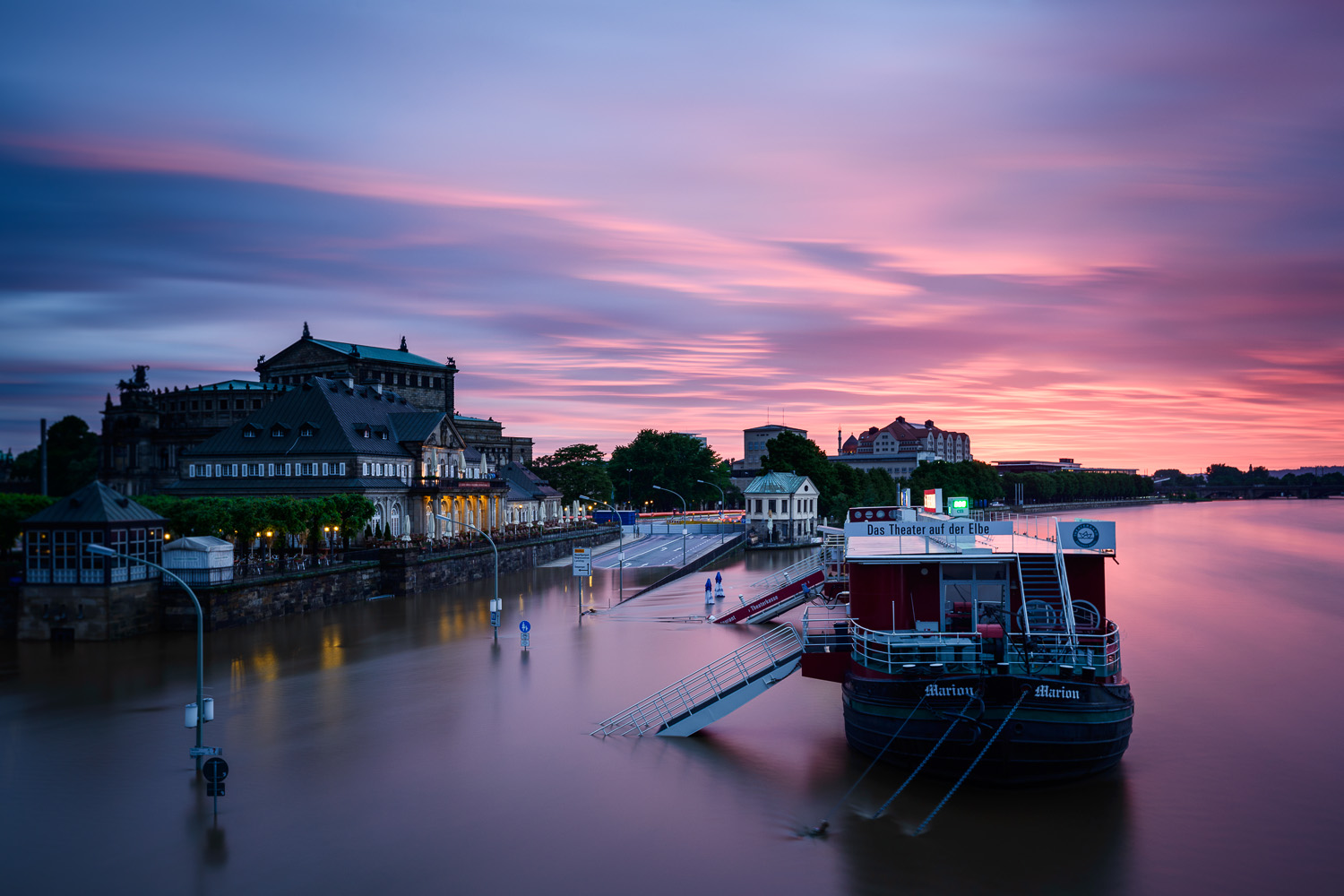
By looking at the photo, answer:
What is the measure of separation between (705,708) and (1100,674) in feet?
38.6

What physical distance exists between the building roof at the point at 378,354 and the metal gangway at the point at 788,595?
4125 inches

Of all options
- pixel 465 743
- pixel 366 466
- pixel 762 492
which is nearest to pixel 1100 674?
pixel 465 743

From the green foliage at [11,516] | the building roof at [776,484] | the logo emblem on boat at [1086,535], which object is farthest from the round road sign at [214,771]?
the building roof at [776,484]

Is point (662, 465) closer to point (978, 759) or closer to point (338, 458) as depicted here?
point (338, 458)

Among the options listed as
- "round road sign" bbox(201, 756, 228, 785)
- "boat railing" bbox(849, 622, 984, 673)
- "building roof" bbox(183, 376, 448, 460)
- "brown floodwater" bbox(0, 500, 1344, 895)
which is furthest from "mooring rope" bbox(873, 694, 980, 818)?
"building roof" bbox(183, 376, 448, 460)

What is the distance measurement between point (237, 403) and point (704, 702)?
434ft

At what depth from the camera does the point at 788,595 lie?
47.5 meters

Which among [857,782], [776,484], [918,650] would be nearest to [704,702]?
[857,782]

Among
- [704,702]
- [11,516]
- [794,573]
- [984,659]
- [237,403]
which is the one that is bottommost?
[704,702]

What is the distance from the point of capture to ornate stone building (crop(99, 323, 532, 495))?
126188 millimetres

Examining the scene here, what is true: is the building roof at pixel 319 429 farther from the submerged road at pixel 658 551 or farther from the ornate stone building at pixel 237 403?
the submerged road at pixel 658 551

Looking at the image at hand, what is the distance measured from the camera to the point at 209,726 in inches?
1356

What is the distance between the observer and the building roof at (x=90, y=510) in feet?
169

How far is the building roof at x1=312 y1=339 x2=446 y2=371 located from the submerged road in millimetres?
52276
